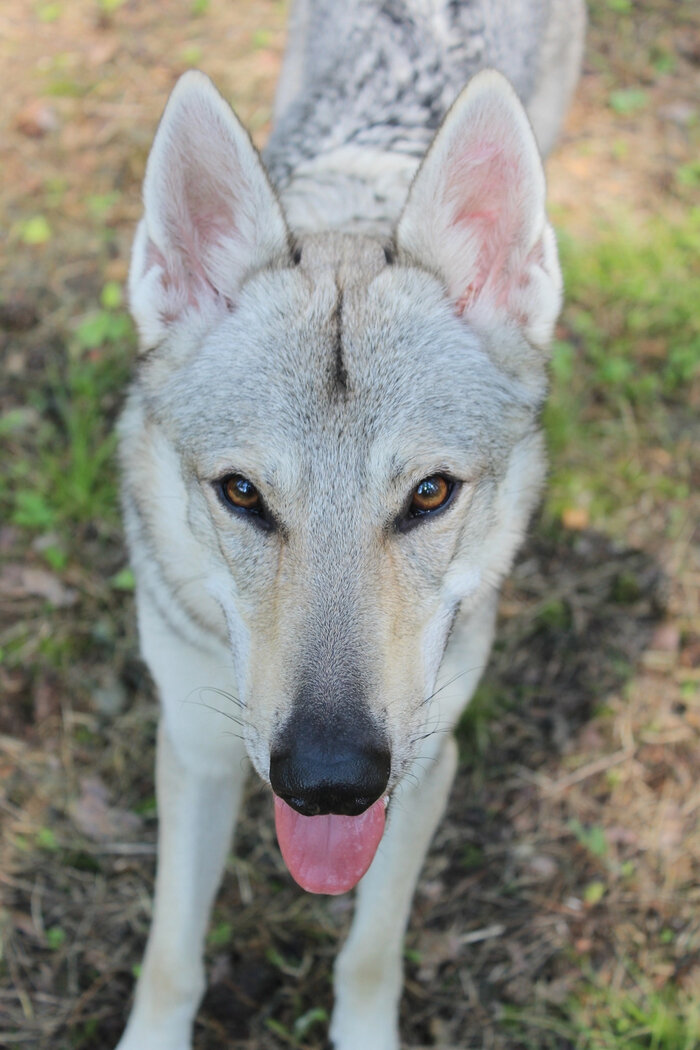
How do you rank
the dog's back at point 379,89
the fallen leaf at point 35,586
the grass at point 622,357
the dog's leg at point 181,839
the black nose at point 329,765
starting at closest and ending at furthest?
the black nose at point 329,765, the dog's leg at point 181,839, the dog's back at point 379,89, the fallen leaf at point 35,586, the grass at point 622,357

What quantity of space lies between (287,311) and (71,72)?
13.5ft

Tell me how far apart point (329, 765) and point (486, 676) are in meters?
2.06

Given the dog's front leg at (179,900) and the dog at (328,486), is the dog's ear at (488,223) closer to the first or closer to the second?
the dog at (328,486)

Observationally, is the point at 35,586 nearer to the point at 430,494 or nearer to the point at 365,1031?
the point at 365,1031

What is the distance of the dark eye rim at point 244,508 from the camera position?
94.3 inches

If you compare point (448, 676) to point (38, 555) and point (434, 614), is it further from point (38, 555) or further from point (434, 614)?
point (38, 555)

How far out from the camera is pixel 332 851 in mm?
2408

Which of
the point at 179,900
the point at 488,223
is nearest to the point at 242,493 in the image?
the point at 488,223

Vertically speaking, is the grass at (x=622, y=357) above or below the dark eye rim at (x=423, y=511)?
below

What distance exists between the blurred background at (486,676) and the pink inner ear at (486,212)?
181cm

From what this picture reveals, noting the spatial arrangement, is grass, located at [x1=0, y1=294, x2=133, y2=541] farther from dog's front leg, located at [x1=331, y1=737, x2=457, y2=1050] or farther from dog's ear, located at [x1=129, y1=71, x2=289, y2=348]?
dog's front leg, located at [x1=331, y1=737, x2=457, y2=1050]

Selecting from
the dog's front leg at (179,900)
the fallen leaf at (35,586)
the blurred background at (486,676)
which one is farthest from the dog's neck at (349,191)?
the fallen leaf at (35,586)

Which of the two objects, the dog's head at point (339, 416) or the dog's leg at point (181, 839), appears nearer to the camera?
the dog's head at point (339, 416)

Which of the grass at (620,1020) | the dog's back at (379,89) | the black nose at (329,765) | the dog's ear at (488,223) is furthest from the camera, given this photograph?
the dog's back at (379,89)
